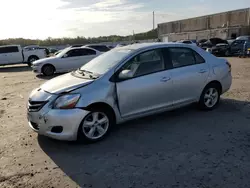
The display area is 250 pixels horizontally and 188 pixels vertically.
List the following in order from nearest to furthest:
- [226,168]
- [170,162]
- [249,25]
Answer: [226,168] → [170,162] → [249,25]

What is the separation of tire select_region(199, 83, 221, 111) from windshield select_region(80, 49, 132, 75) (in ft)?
6.68

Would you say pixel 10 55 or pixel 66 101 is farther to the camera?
pixel 10 55

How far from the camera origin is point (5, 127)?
236 inches

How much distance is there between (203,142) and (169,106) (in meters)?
1.26

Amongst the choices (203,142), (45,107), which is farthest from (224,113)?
(45,107)

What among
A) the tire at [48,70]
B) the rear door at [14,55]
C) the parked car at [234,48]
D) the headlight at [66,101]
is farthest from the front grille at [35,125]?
the parked car at [234,48]

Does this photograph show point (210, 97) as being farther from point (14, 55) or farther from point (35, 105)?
point (14, 55)

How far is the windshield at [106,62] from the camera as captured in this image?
5.29m

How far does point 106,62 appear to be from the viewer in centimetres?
556

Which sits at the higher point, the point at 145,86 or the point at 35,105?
the point at 145,86

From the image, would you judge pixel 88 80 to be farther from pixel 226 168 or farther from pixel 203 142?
pixel 226 168

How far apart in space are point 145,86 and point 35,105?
2.00 m

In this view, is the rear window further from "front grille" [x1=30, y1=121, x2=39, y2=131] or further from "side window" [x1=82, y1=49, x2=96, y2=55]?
"front grille" [x1=30, y1=121, x2=39, y2=131]

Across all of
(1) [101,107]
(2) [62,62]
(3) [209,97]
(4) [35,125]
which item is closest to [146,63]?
(1) [101,107]
